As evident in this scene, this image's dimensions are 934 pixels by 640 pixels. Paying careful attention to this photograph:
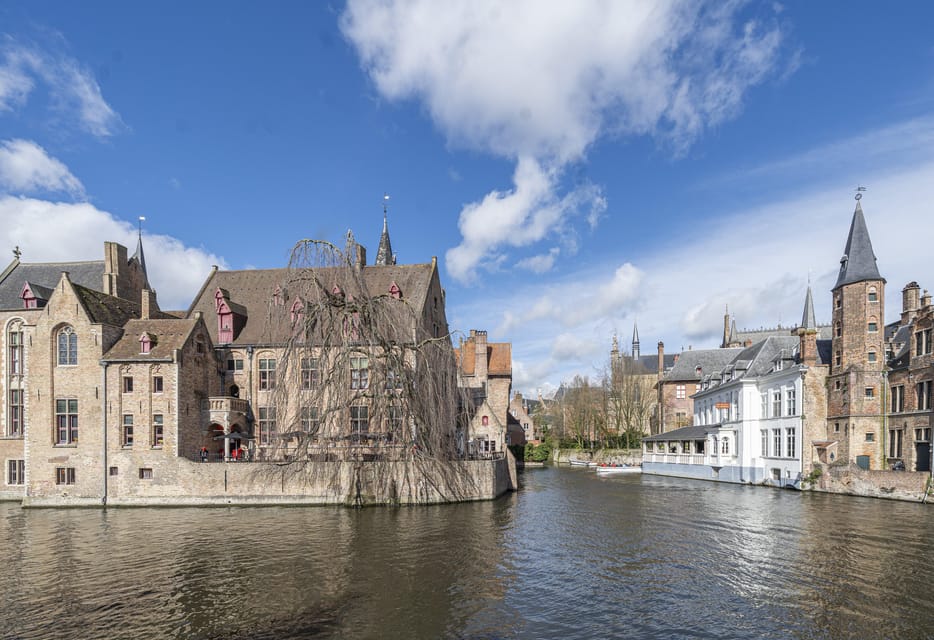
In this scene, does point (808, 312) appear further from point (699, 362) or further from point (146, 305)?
point (146, 305)

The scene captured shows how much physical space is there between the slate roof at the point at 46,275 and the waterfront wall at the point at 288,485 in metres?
12.5


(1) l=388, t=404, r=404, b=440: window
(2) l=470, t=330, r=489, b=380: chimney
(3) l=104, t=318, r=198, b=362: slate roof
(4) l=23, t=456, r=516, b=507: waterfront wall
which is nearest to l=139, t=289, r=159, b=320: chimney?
(3) l=104, t=318, r=198, b=362: slate roof

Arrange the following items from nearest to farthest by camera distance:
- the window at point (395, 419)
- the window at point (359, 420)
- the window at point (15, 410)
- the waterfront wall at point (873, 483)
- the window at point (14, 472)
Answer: the window at point (359, 420) < the window at point (395, 419) < the waterfront wall at point (873, 483) < the window at point (14, 472) < the window at point (15, 410)

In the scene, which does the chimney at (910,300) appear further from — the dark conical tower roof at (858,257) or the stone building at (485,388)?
the stone building at (485,388)

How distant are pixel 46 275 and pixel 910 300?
5334 cm

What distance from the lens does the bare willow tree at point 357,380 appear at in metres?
22.8

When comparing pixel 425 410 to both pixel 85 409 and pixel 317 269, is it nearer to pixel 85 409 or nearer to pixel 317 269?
pixel 317 269

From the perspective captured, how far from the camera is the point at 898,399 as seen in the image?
99.7 feet

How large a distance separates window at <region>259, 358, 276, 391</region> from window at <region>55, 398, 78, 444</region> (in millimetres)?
9208

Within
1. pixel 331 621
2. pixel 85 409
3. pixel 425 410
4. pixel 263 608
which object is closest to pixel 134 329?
pixel 85 409

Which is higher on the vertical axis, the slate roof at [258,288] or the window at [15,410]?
the slate roof at [258,288]

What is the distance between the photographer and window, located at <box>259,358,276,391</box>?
32.6m

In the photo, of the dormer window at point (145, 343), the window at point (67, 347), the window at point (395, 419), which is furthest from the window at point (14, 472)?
the window at point (395, 419)

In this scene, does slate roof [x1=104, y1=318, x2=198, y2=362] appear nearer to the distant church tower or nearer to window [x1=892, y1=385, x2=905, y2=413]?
the distant church tower
